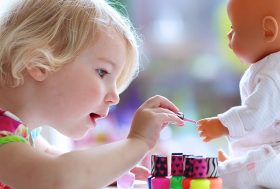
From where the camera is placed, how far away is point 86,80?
3.10 feet

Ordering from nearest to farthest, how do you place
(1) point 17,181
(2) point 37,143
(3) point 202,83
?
(1) point 17,181
(2) point 37,143
(3) point 202,83

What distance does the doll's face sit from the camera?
0.99 m

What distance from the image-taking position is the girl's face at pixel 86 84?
943 millimetres

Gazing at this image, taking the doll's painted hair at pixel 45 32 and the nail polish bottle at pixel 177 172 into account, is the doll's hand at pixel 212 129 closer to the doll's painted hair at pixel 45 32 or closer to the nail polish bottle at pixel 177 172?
the nail polish bottle at pixel 177 172

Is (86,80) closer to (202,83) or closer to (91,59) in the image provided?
(91,59)

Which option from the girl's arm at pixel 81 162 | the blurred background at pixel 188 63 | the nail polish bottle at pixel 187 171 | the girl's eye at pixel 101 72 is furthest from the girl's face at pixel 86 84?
the blurred background at pixel 188 63

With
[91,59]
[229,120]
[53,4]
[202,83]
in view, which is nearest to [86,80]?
[91,59]

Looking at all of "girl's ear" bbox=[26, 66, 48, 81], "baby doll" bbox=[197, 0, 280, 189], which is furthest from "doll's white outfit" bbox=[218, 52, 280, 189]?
"girl's ear" bbox=[26, 66, 48, 81]

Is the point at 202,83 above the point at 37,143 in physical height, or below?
above

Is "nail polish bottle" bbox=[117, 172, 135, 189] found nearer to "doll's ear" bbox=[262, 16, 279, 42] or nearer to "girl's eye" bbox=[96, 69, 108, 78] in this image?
"girl's eye" bbox=[96, 69, 108, 78]

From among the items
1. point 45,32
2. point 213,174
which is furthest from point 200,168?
point 45,32

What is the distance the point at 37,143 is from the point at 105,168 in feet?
1.30

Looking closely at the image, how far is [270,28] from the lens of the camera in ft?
3.21

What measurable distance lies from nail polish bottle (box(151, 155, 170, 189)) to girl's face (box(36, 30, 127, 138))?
0.52 ft
